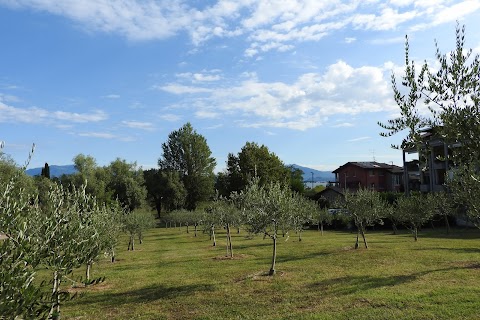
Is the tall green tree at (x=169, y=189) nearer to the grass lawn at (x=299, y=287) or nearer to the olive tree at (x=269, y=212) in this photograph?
the grass lawn at (x=299, y=287)

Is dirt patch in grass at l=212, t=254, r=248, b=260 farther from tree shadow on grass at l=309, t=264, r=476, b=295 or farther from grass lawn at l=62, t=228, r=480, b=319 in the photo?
tree shadow on grass at l=309, t=264, r=476, b=295

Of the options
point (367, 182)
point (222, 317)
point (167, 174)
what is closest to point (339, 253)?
point (222, 317)

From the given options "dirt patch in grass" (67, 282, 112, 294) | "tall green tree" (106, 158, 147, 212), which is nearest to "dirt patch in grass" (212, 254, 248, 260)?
"dirt patch in grass" (67, 282, 112, 294)

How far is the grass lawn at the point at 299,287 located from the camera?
16.7 meters

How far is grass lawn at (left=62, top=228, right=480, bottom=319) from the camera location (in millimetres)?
16703

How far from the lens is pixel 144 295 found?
69.8ft

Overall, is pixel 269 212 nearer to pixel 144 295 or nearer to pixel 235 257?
pixel 144 295

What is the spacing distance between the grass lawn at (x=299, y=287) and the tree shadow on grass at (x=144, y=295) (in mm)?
57

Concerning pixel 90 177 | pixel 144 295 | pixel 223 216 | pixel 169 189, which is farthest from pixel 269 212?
pixel 90 177

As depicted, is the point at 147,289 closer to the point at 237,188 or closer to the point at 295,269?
the point at 295,269

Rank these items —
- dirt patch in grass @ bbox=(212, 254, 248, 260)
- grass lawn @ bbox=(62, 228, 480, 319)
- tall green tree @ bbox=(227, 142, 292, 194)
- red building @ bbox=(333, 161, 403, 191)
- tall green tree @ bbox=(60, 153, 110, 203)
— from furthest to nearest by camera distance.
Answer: red building @ bbox=(333, 161, 403, 191)
tall green tree @ bbox=(60, 153, 110, 203)
tall green tree @ bbox=(227, 142, 292, 194)
dirt patch in grass @ bbox=(212, 254, 248, 260)
grass lawn @ bbox=(62, 228, 480, 319)

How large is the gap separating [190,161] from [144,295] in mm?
72615

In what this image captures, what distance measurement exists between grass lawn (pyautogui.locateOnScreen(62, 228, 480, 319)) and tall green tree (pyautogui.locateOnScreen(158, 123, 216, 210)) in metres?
57.6

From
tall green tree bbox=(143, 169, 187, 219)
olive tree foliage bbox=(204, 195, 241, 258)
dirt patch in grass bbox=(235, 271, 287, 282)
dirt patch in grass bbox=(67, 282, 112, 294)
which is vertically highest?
tall green tree bbox=(143, 169, 187, 219)
